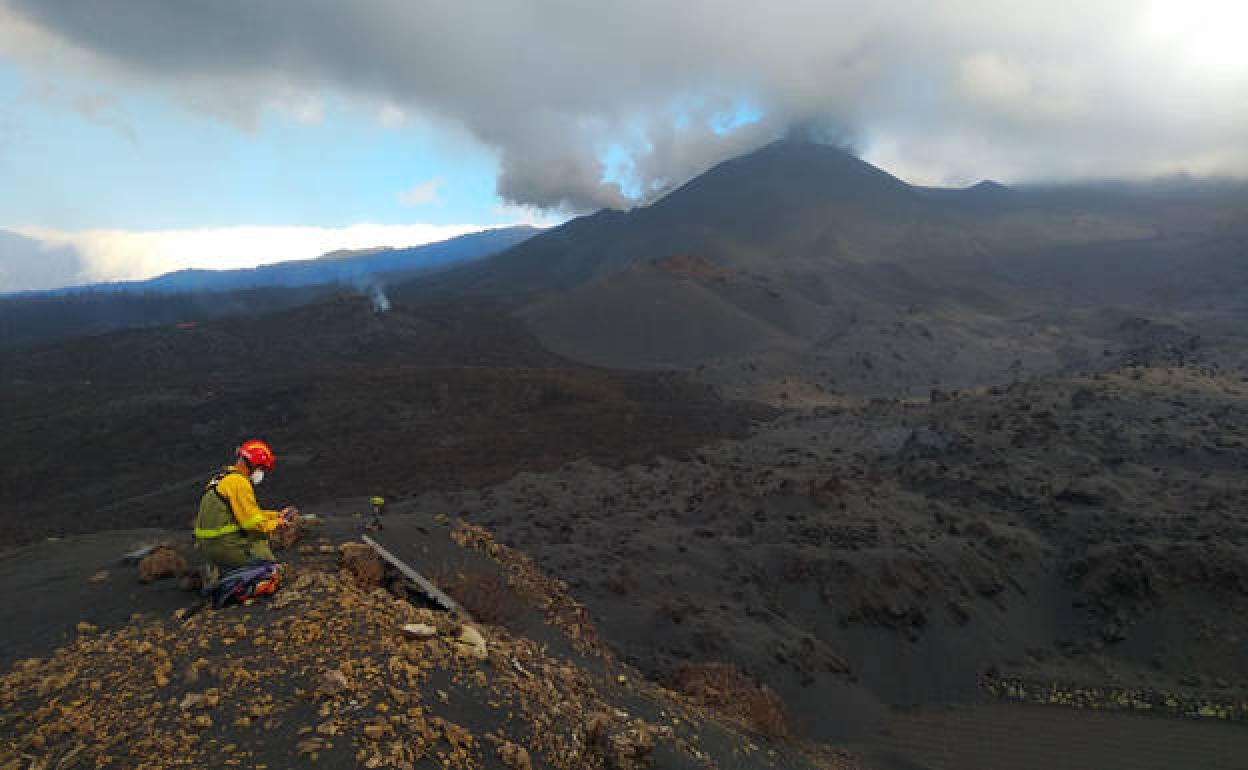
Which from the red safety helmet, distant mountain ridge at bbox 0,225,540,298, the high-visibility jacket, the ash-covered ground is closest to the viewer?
the high-visibility jacket

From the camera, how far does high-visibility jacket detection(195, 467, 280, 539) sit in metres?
4.29

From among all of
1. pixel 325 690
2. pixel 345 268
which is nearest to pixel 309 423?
pixel 325 690

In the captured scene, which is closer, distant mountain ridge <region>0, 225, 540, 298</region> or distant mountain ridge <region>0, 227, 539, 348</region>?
distant mountain ridge <region>0, 227, 539, 348</region>

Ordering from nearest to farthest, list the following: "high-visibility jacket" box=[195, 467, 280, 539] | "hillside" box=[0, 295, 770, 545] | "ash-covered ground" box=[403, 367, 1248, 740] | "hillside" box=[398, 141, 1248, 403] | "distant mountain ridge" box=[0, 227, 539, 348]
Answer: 1. "high-visibility jacket" box=[195, 467, 280, 539]
2. "ash-covered ground" box=[403, 367, 1248, 740]
3. "hillside" box=[0, 295, 770, 545]
4. "hillside" box=[398, 141, 1248, 403]
5. "distant mountain ridge" box=[0, 227, 539, 348]

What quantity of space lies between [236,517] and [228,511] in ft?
0.28

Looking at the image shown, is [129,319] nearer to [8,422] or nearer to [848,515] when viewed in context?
[8,422]

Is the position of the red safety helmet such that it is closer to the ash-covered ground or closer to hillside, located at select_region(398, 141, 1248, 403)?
the ash-covered ground

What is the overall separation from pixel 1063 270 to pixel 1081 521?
58.3 m

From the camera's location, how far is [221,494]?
428 cm

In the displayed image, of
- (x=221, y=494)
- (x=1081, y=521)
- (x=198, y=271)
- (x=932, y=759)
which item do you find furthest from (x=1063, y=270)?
(x=198, y=271)

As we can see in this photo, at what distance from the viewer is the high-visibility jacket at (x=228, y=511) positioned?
429cm

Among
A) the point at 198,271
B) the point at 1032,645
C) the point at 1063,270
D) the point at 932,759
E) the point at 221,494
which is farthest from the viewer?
the point at 198,271

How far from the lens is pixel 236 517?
4.30 meters

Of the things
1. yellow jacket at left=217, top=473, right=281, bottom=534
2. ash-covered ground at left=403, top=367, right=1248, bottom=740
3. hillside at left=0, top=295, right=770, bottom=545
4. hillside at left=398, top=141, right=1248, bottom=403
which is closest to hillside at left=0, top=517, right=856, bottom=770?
yellow jacket at left=217, top=473, right=281, bottom=534
